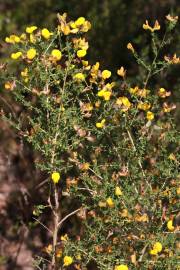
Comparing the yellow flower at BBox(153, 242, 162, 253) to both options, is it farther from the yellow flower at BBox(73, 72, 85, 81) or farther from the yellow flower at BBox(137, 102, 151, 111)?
the yellow flower at BBox(73, 72, 85, 81)

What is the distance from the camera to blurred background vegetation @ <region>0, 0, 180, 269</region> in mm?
3721

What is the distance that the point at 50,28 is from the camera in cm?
469

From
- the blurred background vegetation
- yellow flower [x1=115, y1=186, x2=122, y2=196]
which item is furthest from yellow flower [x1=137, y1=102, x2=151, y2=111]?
the blurred background vegetation

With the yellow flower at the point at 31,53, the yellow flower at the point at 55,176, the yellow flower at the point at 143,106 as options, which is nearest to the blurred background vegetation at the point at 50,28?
the yellow flower at the point at 143,106

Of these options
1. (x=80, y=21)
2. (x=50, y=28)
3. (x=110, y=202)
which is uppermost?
(x=50, y=28)

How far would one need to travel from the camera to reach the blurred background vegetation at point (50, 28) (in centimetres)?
372

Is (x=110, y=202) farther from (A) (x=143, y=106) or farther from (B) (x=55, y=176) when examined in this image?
(A) (x=143, y=106)

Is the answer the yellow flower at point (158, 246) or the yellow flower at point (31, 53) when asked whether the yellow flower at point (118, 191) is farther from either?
the yellow flower at point (31, 53)

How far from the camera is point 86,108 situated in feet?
7.78

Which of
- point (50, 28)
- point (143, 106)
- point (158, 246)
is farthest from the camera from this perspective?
point (50, 28)

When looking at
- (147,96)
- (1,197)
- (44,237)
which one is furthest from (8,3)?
(147,96)

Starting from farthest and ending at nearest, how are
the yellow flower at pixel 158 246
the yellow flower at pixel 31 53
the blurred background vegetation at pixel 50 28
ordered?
1. the blurred background vegetation at pixel 50 28
2. the yellow flower at pixel 31 53
3. the yellow flower at pixel 158 246

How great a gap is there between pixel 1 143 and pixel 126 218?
2.10 m

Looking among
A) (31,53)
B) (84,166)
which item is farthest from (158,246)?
(31,53)
